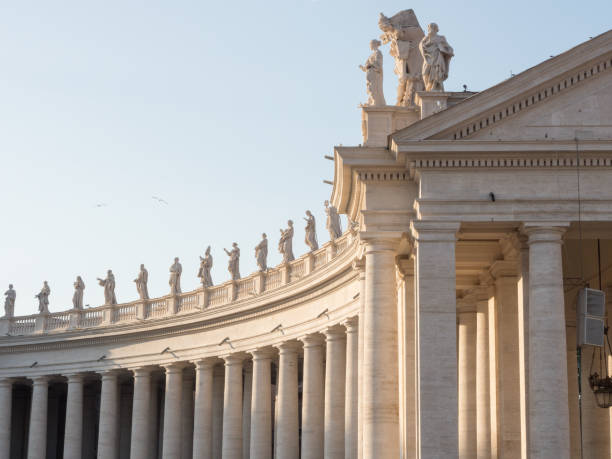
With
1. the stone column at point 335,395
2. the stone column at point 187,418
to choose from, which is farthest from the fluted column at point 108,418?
the stone column at point 335,395

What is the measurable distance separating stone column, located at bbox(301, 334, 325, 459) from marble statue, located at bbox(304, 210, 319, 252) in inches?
454

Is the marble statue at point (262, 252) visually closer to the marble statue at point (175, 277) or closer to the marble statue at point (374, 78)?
the marble statue at point (175, 277)

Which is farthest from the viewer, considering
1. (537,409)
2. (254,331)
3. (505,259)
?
(254,331)

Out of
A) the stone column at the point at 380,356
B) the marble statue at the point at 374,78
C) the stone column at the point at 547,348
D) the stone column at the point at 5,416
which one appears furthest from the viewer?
the stone column at the point at 5,416

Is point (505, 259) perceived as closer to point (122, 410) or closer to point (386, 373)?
point (386, 373)

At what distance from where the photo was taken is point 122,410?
138375mm

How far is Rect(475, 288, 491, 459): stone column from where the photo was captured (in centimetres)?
7356

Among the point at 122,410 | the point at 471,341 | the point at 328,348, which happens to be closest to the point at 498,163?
the point at 471,341

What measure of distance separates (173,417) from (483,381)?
49.2 metres

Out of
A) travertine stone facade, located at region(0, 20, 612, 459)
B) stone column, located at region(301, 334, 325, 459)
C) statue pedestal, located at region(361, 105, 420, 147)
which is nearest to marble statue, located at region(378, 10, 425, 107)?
statue pedestal, located at region(361, 105, 420, 147)

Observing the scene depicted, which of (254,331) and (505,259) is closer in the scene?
(505,259)

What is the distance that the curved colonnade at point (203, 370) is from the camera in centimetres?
9219

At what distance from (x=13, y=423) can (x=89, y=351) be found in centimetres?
2082

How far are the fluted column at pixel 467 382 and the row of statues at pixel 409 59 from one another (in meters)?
17.7
